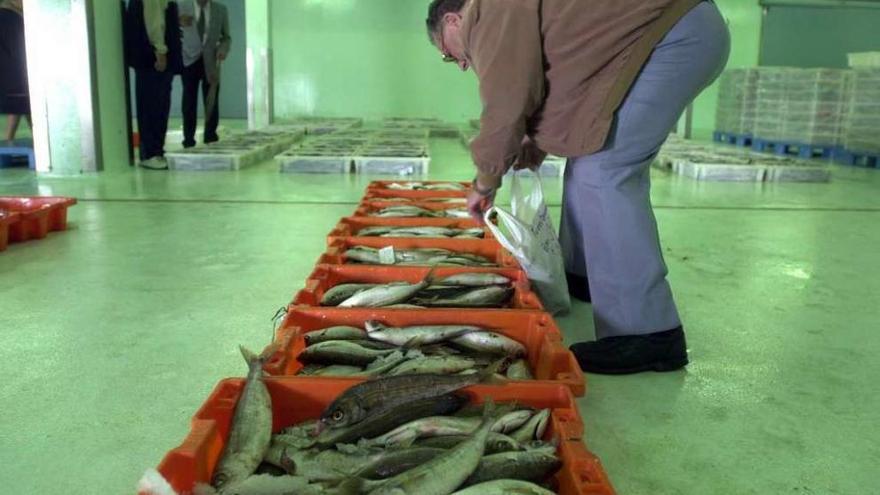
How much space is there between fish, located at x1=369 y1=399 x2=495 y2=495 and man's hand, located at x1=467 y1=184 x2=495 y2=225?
1.31m

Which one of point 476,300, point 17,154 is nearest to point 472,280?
point 476,300

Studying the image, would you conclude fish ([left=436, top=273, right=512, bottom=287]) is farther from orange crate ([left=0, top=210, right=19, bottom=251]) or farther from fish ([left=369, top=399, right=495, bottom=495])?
orange crate ([left=0, top=210, right=19, bottom=251])

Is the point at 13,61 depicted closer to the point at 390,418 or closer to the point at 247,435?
the point at 247,435

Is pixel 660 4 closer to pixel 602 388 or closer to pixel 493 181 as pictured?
pixel 493 181

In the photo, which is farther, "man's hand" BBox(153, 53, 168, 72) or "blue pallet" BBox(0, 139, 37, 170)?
"man's hand" BBox(153, 53, 168, 72)

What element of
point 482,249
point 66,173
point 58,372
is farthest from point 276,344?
point 66,173

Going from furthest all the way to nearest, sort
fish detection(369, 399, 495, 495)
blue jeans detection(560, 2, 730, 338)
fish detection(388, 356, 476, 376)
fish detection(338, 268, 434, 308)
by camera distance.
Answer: fish detection(338, 268, 434, 308) < blue jeans detection(560, 2, 730, 338) < fish detection(388, 356, 476, 376) < fish detection(369, 399, 495, 495)

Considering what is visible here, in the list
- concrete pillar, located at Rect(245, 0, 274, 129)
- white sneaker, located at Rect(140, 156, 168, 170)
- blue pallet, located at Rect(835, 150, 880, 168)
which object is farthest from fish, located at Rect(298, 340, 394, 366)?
concrete pillar, located at Rect(245, 0, 274, 129)

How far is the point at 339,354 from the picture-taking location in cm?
203

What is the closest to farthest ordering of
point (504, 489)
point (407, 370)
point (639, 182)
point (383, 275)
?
point (504, 489) < point (407, 370) < point (639, 182) < point (383, 275)

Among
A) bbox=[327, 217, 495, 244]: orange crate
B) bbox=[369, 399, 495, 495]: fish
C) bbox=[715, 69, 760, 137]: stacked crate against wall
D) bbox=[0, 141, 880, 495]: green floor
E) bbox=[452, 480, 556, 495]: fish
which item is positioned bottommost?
bbox=[0, 141, 880, 495]: green floor

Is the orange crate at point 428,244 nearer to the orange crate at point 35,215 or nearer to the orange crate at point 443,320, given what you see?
the orange crate at point 443,320

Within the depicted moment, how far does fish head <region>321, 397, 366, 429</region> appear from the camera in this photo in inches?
63.0

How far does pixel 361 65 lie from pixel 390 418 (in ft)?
49.5
